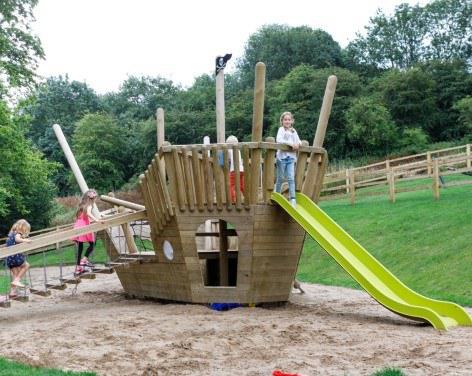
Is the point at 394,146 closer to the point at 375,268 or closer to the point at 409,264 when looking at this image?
the point at 409,264

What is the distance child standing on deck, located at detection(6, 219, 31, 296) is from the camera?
1193cm

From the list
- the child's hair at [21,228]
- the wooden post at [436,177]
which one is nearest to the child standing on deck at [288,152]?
the child's hair at [21,228]

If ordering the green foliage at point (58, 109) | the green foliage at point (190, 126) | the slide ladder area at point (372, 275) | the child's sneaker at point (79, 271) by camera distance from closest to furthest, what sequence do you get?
the slide ladder area at point (372, 275) < the child's sneaker at point (79, 271) < the green foliage at point (190, 126) < the green foliage at point (58, 109)

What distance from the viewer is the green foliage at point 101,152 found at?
54312mm

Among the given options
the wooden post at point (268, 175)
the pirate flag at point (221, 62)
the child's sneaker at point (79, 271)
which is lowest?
the child's sneaker at point (79, 271)

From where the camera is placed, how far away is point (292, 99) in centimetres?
5422

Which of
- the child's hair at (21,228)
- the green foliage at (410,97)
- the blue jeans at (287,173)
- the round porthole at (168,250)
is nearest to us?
the blue jeans at (287,173)

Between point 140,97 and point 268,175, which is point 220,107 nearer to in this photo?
point 268,175

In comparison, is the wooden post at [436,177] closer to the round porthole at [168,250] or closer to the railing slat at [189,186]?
the round porthole at [168,250]

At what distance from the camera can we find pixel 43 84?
3309cm

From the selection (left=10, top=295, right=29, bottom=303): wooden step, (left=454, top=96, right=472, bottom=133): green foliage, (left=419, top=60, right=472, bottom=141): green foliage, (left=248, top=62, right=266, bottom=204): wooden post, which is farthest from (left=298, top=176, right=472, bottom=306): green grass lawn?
(left=419, top=60, right=472, bottom=141): green foliage

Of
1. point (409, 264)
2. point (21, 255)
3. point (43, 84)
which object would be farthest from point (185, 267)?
point (43, 84)

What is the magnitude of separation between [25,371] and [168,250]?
16.9ft

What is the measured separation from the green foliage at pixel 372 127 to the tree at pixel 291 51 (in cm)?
1553
